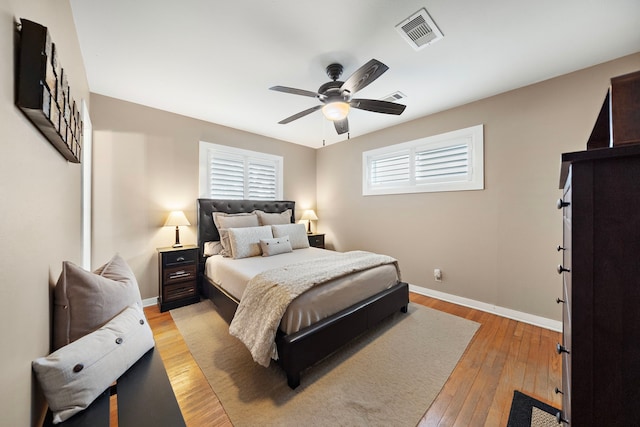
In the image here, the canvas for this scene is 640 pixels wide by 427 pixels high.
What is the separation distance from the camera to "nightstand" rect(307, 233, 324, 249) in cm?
445

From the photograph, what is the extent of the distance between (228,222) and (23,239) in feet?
8.52

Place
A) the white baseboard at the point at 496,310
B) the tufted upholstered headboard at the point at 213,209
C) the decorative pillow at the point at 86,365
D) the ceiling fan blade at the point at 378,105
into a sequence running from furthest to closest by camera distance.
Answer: the tufted upholstered headboard at the point at 213,209 → the white baseboard at the point at 496,310 → the ceiling fan blade at the point at 378,105 → the decorative pillow at the point at 86,365

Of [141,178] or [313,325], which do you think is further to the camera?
[141,178]

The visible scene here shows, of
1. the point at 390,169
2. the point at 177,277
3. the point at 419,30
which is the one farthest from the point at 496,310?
the point at 177,277

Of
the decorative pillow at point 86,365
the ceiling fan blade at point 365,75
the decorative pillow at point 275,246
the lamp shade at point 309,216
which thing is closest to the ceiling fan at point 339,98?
the ceiling fan blade at point 365,75

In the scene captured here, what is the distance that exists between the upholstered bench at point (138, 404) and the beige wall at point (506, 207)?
330 cm

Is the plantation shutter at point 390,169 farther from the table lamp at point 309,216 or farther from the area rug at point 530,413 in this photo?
the area rug at point 530,413

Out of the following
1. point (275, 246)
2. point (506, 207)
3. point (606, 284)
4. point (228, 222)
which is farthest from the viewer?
point (228, 222)

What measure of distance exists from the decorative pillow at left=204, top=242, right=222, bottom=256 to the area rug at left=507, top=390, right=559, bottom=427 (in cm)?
332

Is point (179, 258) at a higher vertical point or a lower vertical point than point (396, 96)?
lower

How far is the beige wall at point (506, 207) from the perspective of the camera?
7.78 ft

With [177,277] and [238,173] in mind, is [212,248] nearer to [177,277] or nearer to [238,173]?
[177,277]

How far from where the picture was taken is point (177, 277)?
A: 9.86ft

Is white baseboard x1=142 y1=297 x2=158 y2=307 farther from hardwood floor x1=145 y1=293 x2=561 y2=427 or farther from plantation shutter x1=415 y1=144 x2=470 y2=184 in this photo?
plantation shutter x1=415 y1=144 x2=470 y2=184
